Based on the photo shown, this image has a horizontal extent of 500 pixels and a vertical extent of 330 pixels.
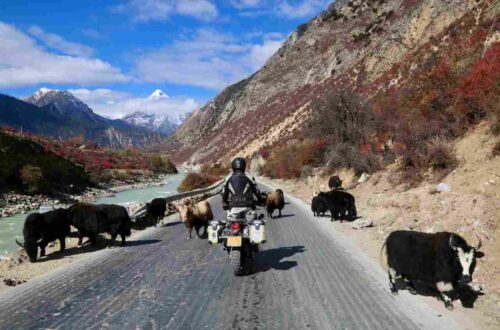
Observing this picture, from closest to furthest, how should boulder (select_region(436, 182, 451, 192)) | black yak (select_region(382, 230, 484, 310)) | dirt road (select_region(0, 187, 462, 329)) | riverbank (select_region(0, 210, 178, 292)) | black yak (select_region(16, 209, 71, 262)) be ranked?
dirt road (select_region(0, 187, 462, 329)), black yak (select_region(382, 230, 484, 310)), riverbank (select_region(0, 210, 178, 292)), black yak (select_region(16, 209, 71, 262)), boulder (select_region(436, 182, 451, 192))

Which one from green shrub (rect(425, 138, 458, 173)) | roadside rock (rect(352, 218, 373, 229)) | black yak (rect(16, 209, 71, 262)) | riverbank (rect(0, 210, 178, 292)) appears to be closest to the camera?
riverbank (rect(0, 210, 178, 292))

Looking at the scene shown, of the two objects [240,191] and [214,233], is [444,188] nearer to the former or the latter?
[240,191]

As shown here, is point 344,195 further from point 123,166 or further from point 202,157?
point 202,157

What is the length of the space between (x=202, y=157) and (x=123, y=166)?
3996 cm

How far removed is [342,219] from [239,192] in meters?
8.43

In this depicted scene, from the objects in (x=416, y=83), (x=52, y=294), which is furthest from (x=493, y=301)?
(x=416, y=83)

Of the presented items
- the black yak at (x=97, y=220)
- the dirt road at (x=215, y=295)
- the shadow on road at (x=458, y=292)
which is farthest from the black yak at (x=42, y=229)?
the shadow on road at (x=458, y=292)

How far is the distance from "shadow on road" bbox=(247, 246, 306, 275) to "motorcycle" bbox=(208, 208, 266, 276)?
34cm

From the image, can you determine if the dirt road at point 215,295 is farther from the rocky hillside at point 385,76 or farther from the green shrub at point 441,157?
the rocky hillside at point 385,76

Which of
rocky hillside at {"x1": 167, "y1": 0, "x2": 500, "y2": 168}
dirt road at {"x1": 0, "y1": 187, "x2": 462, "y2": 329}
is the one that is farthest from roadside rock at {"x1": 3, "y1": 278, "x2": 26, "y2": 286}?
rocky hillside at {"x1": 167, "y1": 0, "x2": 500, "y2": 168}

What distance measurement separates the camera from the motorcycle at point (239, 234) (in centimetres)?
761

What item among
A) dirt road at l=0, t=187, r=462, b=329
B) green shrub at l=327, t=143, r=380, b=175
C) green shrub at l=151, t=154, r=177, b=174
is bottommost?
dirt road at l=0, t=187, r=462, b=329

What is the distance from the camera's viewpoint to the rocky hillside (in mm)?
18641

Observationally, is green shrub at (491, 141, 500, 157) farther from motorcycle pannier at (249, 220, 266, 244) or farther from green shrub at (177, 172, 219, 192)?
green shrub at (177, 172, 219, 192)
